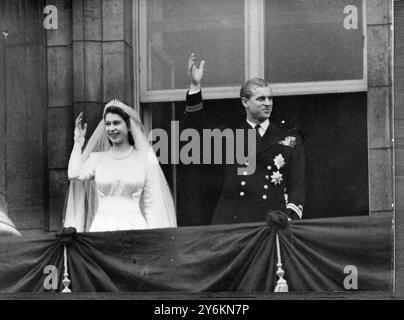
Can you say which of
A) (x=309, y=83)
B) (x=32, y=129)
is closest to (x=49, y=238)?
(x=32, y=129)

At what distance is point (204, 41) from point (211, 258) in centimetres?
148

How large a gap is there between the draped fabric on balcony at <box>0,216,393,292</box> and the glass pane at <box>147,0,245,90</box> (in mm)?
1034

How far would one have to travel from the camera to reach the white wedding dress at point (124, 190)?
28.6ft

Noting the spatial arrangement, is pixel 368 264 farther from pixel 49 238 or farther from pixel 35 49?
pixel 35 49

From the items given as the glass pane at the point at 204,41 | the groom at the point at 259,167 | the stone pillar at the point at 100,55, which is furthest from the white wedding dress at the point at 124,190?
the glass pane at the point at 204,41

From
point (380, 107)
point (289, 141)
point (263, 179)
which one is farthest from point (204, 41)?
point (380, 107)

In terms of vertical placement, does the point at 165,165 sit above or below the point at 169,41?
below

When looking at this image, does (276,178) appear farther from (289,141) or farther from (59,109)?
(59,109)

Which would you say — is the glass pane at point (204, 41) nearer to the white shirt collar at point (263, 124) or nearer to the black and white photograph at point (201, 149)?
the black and white photograph at point (201, 149)

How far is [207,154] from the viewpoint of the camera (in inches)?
340

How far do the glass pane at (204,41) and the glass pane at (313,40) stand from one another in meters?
0.22

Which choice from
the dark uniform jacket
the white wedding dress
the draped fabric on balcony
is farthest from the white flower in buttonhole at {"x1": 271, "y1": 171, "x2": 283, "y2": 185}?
the white wedding dress

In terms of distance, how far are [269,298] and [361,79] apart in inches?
63.0

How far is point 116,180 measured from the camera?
346 inches
